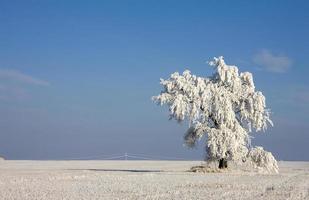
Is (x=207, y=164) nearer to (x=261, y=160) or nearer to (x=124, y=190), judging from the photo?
(x=261, y=160)

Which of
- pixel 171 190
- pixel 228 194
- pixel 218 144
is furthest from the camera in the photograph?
pixel 218 144

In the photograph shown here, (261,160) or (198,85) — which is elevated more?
(198,85)

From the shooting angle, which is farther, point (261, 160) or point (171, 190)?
point (261, 160)

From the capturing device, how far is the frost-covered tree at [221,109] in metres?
57.1

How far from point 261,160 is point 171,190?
2392 centimetres

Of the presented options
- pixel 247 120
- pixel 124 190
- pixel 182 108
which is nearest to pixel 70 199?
pixel 124 190

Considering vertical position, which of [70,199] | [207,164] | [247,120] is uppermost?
[247,120]

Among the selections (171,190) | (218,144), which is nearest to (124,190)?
(171,190)

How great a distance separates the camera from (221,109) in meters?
57.5

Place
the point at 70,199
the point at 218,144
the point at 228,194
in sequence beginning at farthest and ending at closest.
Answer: the point at 218,144, the point at 228,194, the point at 70,199

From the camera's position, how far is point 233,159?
5728cm

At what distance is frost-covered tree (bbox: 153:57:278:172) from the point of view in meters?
57.1

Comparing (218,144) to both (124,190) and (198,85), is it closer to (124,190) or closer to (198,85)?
(198,85)

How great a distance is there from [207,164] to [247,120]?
548cm
